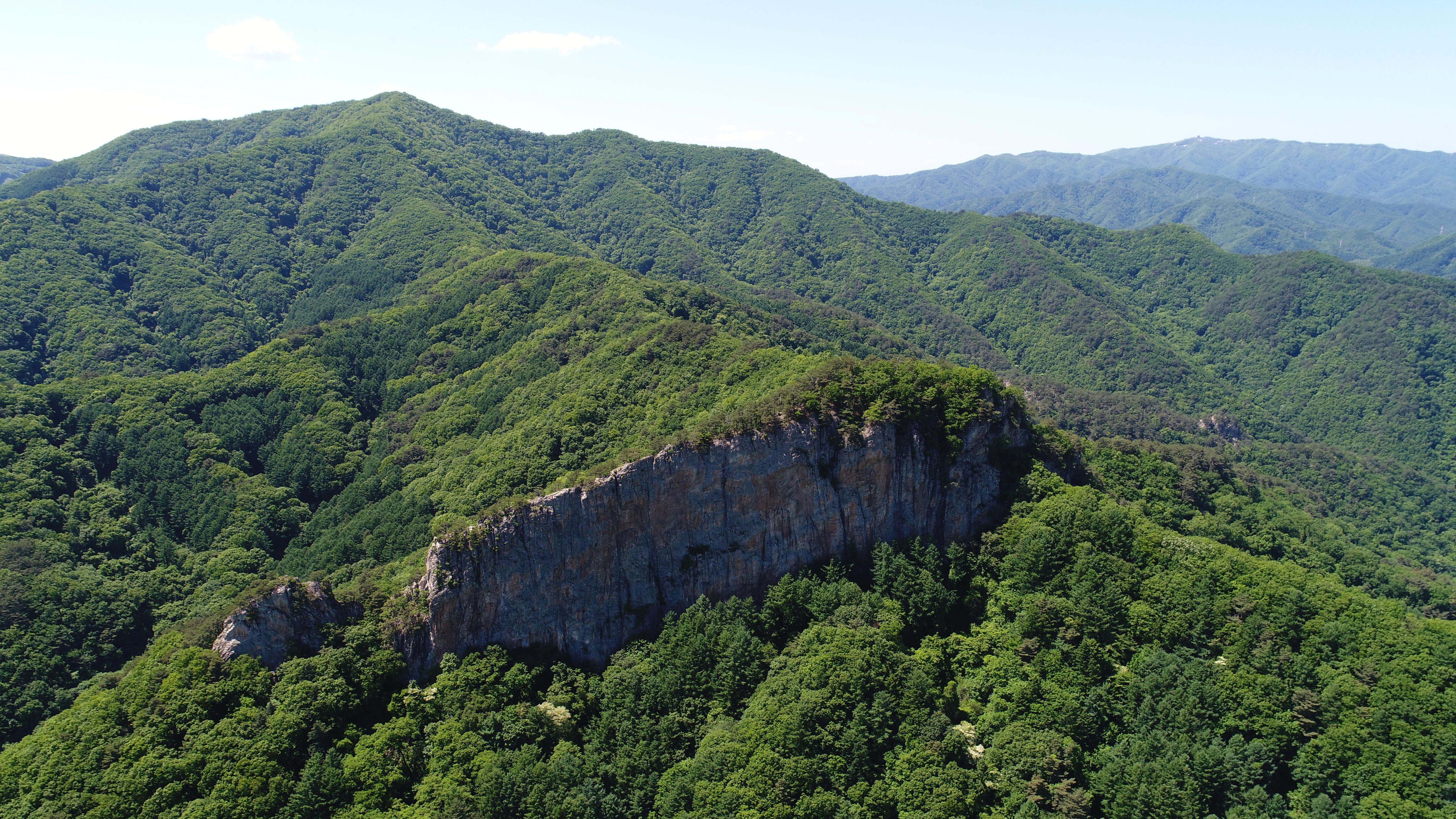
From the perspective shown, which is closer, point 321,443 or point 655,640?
point 655,640

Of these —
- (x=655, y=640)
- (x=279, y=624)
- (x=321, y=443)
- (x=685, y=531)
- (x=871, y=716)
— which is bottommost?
(x=655, y=640)

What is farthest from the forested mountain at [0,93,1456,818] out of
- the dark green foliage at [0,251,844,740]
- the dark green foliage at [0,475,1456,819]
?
the dark green foliage at [0,251,844,740]

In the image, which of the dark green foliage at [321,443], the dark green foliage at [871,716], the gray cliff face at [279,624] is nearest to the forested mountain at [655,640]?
the dark green foliage at [871,716]

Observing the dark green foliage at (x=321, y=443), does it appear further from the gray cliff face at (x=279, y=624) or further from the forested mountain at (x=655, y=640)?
the gray cliff face at (x=279, y=624)

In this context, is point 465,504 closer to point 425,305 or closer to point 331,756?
point 331,756

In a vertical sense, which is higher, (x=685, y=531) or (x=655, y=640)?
(x=685, y=531)

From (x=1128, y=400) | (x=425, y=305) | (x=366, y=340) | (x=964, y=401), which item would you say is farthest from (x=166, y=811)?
(x=1128, y=400)

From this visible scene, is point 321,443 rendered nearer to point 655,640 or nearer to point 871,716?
point 655,640

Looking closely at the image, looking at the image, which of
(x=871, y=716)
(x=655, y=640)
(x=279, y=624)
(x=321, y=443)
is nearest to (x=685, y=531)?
(x=655, y=640)
